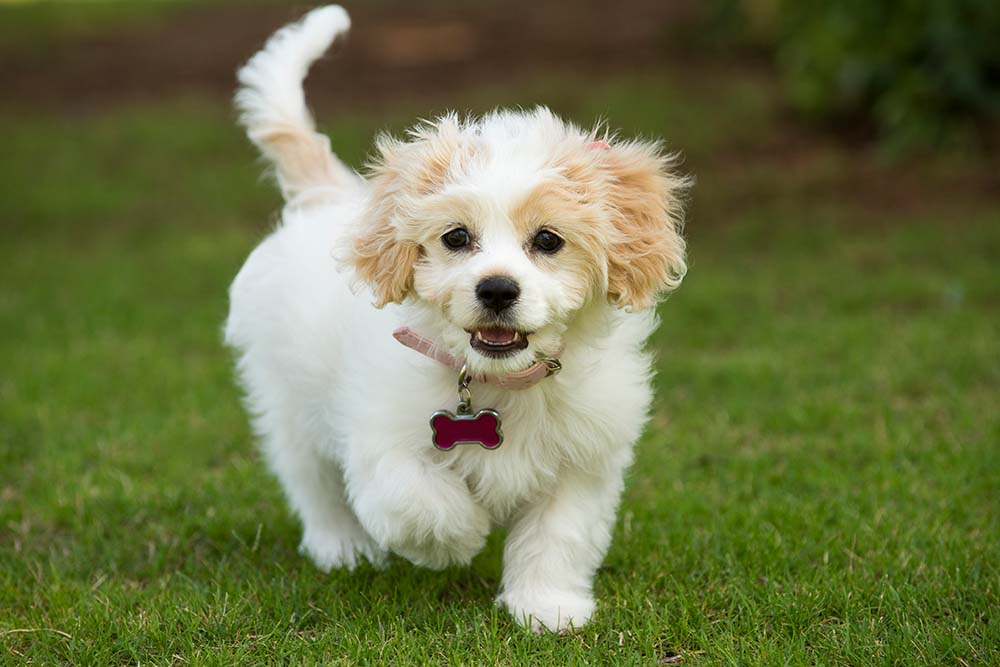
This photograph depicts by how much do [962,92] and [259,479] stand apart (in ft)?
28.0

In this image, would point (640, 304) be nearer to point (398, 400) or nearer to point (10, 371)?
point (398, 400)

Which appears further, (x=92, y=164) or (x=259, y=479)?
(x=92, y=164)

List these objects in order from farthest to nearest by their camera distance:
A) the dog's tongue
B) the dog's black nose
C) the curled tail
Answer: the curled tail
the dog's tongue
the dog's black nose

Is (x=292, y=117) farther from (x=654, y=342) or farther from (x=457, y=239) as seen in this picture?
(x=654, y=342)

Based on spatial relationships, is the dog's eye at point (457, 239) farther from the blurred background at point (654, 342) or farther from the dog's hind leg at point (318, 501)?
the dog's hind leg at point (318, 501)

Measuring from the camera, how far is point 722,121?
1395 cm

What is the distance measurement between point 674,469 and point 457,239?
97.2 inches

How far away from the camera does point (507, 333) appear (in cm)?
390

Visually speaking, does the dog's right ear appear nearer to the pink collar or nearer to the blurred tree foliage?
the pink collar

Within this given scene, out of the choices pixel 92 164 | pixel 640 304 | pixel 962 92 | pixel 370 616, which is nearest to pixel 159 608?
pixel 370 616

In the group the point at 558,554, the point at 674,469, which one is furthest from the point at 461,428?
the point at 674,469

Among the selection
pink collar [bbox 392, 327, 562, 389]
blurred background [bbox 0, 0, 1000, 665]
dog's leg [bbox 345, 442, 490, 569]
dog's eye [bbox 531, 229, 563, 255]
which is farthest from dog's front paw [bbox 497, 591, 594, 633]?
dog's eye [bbox 531, 229, 563, 255]

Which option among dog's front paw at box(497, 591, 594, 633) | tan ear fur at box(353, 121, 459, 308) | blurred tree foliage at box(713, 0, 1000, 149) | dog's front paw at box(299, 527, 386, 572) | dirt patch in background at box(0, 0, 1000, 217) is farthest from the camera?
dirt patch in background at box(0, 0, 1000, 217)

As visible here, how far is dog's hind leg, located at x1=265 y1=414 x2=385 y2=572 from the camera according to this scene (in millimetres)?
5098
